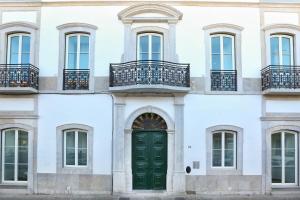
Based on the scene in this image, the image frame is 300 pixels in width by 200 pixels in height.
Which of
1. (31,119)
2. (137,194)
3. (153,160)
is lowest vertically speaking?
(137,194)

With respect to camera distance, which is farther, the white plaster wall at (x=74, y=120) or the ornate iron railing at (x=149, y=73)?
the white plaster wall at (x=74, y=120)

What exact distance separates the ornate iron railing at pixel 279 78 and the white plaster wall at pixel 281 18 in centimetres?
188

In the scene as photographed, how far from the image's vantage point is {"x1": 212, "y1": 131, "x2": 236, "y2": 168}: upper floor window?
1328 cm

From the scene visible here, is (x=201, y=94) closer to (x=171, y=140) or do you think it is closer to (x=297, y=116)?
(x=171, y=140)

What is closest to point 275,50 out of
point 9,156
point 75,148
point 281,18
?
point 281,18

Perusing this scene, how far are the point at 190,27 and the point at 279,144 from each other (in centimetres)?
587

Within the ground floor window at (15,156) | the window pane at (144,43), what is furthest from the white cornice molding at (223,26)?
the ground floor window at (15,156)

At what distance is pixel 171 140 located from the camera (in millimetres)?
13094

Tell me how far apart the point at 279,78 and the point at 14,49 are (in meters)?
10.7

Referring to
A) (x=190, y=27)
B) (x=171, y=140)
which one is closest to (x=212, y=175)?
(x=171, y=140)

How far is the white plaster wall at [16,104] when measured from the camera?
43.8ft

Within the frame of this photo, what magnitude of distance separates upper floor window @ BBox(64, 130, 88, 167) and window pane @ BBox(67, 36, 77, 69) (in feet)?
8.89

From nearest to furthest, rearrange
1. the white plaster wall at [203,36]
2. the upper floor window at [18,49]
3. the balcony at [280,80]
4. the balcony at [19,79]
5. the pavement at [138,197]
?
the pavement at [138,197], the balcony at [280,80], the balcony at [19,79], the white plaster wall at [203,36], the upper floor window at [18,49]

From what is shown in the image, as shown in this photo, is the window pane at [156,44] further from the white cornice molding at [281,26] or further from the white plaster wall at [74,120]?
the white cornice molding at [281,26]
